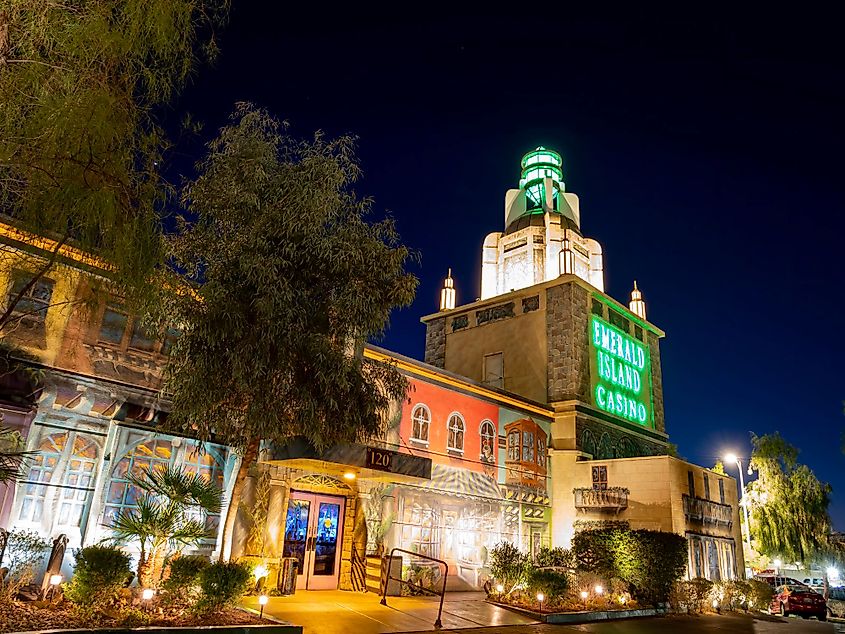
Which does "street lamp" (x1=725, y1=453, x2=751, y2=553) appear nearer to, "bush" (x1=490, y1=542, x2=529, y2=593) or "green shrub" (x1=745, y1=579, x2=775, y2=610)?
"green shrub" (x1=745, y1=579, x2=775, y2=610)

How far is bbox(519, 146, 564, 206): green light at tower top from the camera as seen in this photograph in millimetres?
40125

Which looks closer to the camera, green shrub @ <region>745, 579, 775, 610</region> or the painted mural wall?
the painted mural wall

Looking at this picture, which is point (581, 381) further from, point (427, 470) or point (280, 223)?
point (280, 223)

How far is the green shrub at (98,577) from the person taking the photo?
889 centimetres

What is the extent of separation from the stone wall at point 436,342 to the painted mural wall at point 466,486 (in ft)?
26.9

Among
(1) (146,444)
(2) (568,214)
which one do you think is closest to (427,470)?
(1) (146,444)

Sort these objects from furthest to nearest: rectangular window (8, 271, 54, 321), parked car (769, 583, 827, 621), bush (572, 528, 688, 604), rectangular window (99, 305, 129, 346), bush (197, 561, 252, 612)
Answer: parked car (769, 583, 827, 621) < bush (572, 528, 688, 604) < rectangular window (99, 305, 129, 346) < rectangular window (8, 271, 54, 321) < bush (197, 561, 252, 612)

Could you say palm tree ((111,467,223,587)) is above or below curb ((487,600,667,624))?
above

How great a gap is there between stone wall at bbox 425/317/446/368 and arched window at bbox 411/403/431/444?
11.7 m

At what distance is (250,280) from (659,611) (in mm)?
15882

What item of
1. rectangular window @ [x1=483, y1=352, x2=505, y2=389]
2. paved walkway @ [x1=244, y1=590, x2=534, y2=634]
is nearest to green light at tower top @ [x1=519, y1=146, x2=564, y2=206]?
rectangular window @ [x1=483, y1=352, x2=505, y2=389]

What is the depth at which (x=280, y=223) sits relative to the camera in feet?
38.2

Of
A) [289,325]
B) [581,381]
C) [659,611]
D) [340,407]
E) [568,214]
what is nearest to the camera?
[289,325]

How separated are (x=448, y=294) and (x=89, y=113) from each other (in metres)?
28.8
